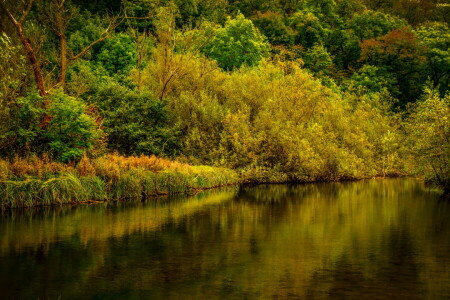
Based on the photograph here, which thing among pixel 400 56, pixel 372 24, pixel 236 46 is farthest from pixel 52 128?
pixel 372 24

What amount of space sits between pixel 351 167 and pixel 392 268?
2755 centimetres

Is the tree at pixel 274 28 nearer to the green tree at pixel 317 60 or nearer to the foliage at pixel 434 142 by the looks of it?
the green tree at pixel 317 60

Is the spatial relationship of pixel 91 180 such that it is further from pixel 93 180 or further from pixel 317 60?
pixel 317 60

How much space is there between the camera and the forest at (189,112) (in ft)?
93.6

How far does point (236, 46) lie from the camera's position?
58.8 meters

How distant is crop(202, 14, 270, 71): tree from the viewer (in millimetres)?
58778

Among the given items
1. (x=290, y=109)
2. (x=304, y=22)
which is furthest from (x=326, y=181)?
(x=304, y=22)

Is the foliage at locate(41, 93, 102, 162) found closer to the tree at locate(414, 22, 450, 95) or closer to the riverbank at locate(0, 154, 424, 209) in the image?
the riverbank at locate(0, 154, 424, 209)

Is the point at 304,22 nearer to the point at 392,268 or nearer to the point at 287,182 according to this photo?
the point at 287,182

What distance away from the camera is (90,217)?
2375cm

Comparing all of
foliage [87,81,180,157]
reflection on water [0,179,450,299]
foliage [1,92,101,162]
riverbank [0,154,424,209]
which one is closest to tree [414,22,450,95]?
foliage [87,81,180,157]

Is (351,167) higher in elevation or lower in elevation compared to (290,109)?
lower

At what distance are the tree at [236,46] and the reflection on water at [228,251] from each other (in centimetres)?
3138

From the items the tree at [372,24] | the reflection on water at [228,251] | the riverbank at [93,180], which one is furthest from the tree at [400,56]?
the reflection on water at [228,251]
